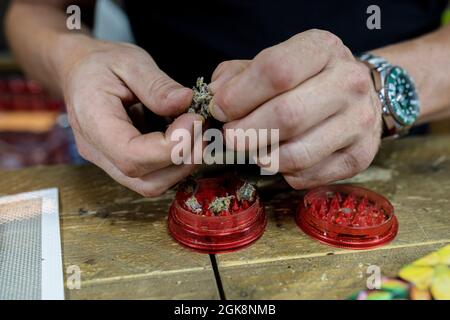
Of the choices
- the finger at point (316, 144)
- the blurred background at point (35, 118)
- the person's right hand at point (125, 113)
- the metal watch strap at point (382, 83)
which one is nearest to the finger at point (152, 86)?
the person's right hand at point (125, 113)

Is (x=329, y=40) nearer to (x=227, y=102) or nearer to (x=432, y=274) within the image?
(x=227, y=102)

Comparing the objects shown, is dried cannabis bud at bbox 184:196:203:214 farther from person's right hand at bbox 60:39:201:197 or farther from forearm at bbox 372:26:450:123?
forearm at bbox 372:26:450:123

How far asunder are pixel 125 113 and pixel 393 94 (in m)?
0.65

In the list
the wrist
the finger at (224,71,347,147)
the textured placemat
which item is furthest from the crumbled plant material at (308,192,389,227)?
the wrist

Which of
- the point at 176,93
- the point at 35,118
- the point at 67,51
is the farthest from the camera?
the point at 35,118

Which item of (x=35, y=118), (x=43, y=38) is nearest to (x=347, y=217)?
(x=43, y=38)

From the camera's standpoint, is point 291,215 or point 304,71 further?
point 291,215

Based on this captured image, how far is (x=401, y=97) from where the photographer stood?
1.23 metres

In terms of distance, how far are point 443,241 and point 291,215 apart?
329mm

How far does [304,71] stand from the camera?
2.98ft

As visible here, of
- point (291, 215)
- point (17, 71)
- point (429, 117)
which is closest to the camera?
point (291, 215)

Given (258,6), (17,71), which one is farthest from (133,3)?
(17,71)

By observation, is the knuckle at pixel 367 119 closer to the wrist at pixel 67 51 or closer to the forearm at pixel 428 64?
the forearm at pixel 428 64

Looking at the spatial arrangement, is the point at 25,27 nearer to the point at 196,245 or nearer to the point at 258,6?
the point at 258,6
